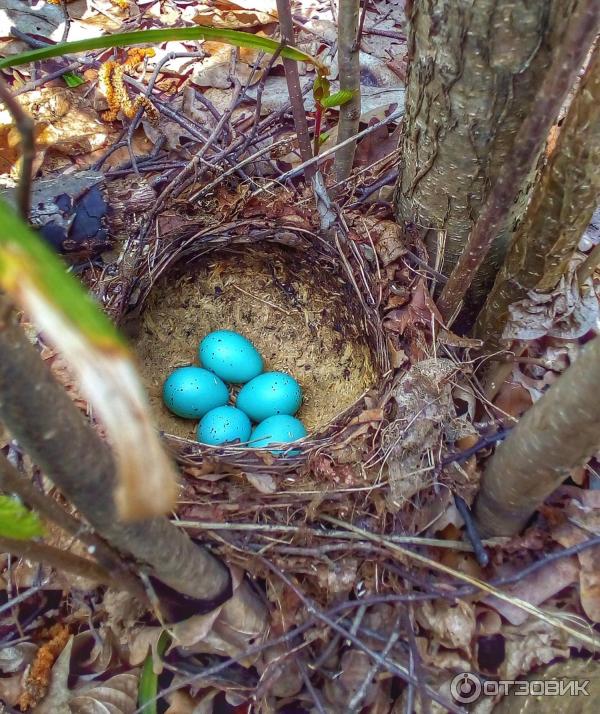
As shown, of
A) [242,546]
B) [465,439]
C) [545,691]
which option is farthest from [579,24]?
[545,691]

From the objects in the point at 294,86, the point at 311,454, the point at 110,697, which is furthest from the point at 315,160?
the point at 110,697

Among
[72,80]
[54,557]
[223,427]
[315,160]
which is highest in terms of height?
[72,80]

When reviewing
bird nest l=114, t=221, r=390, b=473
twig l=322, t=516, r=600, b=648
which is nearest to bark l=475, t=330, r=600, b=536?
twig l=322, t=516, r=600, b=648

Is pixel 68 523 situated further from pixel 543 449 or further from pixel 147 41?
pixel 147 41

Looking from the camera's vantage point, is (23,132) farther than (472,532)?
No

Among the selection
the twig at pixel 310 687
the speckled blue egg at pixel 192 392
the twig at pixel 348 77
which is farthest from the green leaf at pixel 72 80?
the twig at pixel 310 687
